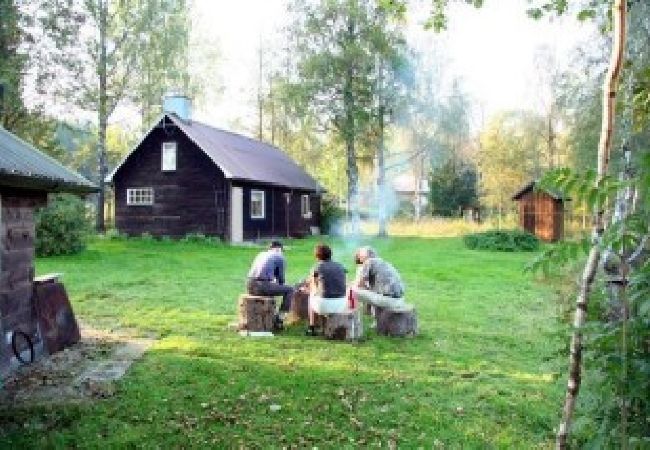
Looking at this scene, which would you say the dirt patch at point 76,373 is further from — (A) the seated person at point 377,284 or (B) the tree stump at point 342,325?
(A) the seated person at point 377,284

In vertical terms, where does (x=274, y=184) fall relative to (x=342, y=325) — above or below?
above

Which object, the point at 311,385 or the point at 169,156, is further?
the point at 169,156

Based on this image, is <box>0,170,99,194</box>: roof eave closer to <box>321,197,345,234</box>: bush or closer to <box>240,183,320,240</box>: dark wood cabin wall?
<box>240,183,320,240</box>: dark wood cabin wall

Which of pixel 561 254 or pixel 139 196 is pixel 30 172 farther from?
pixel 139 196

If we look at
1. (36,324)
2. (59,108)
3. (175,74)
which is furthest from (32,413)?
(175,74)

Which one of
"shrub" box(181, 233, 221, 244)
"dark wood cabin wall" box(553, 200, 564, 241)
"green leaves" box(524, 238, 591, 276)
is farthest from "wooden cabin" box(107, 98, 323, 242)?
"green leaves" box(524, 238, 591, 276)

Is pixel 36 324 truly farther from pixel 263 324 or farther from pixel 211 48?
pixel 211 48

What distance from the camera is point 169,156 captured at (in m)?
27.2

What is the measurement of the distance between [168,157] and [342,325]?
19.9 meters

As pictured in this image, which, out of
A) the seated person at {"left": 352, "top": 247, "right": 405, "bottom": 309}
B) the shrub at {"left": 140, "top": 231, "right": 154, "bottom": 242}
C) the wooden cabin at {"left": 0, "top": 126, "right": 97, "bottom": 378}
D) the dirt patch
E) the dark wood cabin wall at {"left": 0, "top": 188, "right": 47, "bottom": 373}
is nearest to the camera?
the dirt patch

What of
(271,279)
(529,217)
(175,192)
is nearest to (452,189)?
(529,217)

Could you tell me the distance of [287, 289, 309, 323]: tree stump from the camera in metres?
10.0

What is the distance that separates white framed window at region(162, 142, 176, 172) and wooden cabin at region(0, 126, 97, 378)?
1888 centimetres

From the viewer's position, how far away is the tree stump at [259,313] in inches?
365
